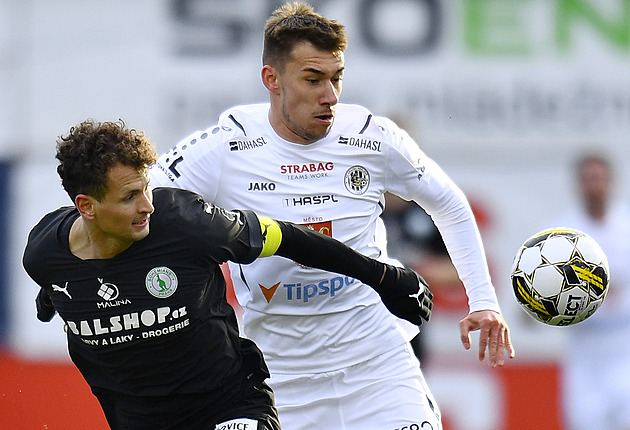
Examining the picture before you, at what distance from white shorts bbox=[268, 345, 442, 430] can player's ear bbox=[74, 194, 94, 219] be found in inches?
52.3

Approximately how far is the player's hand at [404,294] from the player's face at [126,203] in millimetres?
1062

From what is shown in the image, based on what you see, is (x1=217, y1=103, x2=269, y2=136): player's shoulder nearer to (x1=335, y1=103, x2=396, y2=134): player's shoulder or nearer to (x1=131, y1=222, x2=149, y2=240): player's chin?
(x1=335, y1=103, x2=396, y2=134): player's shoulder

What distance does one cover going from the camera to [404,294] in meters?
4.73

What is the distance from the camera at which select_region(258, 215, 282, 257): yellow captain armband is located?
14.8 feet

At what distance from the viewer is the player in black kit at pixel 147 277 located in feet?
14.0

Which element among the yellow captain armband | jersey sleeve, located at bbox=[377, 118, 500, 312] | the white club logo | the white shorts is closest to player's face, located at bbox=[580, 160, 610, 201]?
jersey sleeve, located at bbox=[377, 118, 500, 312]

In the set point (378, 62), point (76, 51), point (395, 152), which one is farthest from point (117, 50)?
point (395, 152)

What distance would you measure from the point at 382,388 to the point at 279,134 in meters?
1.24

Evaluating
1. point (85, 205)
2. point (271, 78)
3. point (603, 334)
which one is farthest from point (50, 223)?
point (603, 334)

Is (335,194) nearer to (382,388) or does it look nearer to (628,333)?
(382,388)

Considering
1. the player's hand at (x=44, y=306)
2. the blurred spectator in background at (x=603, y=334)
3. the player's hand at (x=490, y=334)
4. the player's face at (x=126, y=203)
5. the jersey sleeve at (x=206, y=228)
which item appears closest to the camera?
the player's face at (x=126, y=203)

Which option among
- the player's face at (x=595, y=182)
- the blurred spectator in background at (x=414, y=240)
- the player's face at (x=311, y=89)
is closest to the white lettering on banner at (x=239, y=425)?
the player's face at (x=311, y=89)

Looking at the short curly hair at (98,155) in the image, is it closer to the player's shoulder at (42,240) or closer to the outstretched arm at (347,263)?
the player's shoulder at (42,240)

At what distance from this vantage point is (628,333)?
30.1 ft
